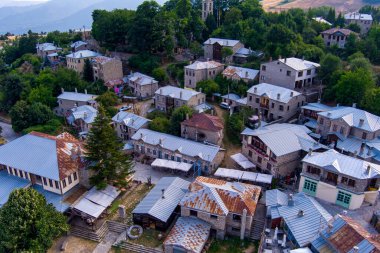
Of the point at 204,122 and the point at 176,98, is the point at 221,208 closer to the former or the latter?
the point at 204,122

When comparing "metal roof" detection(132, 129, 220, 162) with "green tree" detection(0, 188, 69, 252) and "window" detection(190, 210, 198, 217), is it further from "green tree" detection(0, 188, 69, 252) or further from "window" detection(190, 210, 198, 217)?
"green tree" detection(0, 188, 69, 252)

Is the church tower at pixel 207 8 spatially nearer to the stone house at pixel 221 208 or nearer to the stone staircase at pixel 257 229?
the stone house at pixel 221 208

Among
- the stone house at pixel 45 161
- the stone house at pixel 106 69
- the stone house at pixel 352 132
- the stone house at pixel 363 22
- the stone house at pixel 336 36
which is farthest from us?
the stone house at pixel 363 22

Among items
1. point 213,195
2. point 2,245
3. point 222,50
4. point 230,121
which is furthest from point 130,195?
point 222,50

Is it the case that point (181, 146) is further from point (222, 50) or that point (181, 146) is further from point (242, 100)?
point (222, 50)

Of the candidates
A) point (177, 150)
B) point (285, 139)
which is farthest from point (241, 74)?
point (177, 150)

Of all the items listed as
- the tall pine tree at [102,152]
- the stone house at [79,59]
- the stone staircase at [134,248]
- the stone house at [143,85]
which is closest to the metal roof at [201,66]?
the stone house at [143,85]

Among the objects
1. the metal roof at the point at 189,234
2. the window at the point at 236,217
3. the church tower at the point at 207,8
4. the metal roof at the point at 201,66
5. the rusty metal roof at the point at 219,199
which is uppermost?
the church tower at the point at 207,8

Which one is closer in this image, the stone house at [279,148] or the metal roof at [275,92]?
the stone house at [279,148]

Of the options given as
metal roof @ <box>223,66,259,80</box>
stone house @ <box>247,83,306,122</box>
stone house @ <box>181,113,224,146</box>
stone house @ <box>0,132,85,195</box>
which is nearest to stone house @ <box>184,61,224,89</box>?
metal roof @ <box>223,66,259,80</box>
